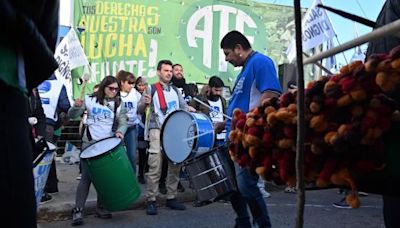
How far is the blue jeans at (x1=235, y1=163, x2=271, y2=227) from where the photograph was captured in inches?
172

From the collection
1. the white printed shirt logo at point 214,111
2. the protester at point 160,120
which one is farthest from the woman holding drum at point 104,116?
the white printed shirt logo at point 214,111

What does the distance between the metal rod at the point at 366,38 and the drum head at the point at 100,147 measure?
14.2ft

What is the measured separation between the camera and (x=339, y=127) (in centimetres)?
97

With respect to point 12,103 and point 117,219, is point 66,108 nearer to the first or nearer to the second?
point 117,219

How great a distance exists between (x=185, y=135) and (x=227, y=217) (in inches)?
46.3

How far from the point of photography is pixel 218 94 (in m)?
7.65

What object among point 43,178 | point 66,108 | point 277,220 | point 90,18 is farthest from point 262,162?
point 90,18

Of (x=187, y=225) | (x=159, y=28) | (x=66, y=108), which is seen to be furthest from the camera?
(x=159, y=28)

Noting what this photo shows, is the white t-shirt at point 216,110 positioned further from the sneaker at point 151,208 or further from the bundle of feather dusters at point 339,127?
the bundle of feather dusters at point 339,127

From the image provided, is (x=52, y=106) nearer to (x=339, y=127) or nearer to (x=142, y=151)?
(x=142, y=151)

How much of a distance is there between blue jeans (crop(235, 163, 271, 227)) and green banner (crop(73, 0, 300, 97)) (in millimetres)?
6662

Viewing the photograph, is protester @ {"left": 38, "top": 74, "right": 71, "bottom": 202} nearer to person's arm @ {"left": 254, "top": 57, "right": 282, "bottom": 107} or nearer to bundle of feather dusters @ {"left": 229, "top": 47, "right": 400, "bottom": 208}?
person's arm @ {"left": 254, "top": 57, "right": 282, "bottom": 107}

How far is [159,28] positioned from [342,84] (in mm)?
10650

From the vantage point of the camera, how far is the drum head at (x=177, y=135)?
534 centimetres
